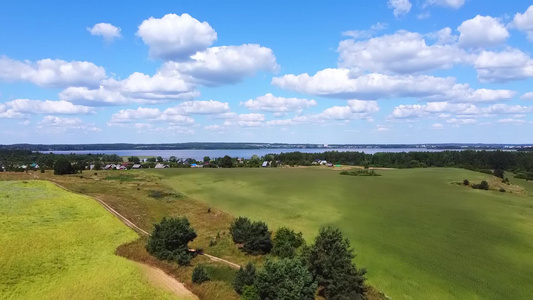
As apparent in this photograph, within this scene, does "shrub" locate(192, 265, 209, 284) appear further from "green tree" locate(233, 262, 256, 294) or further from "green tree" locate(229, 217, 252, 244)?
"green tree" locate(229, 217, 252, 244)

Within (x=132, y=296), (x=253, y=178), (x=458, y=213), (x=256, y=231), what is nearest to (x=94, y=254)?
(x=132, y=296)

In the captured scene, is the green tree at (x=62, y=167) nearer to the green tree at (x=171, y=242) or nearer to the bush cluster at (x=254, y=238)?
the green tree at (x=171, y=242)

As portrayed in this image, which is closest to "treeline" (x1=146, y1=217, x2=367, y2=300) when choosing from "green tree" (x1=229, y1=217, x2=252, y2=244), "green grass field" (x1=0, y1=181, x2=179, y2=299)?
"green tree" (x1=229, y1=217, x2=252, y2=244)

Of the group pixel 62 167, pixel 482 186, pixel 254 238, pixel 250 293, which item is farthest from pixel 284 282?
pixel 62 167

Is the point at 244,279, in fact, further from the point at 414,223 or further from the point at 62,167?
the point at 62,167

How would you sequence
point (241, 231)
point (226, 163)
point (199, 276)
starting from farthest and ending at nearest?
point (226, 163) → point (241, 231) → point (199, 276)
